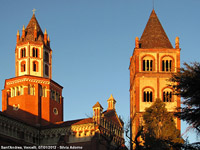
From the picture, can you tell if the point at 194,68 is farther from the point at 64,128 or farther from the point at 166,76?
the point at 166,76

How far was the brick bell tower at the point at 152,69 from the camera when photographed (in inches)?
2576

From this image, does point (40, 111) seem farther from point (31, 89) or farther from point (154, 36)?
point (154, 36)

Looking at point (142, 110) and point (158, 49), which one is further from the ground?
point (158, 49)

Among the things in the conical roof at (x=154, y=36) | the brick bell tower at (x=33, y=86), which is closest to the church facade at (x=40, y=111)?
the brick bell tower at (x=33, y=86)

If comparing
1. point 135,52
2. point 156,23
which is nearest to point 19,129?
point 135,52

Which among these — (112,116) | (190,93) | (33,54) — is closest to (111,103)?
(112,116)

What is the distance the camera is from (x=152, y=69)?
6769 centimetres

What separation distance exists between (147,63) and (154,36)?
191 inches

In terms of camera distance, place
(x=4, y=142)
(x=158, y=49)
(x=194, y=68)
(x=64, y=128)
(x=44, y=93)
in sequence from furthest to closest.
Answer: (x=158, y=49)
(x=44, y=93)
(x=64, y=128)
(x=4, y=142)
(x=194, y=68)

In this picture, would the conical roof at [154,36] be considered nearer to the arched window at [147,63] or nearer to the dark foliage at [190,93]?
the arched window at [147,63]

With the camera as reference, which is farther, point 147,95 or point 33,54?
point 147,95

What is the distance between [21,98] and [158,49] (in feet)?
71.4

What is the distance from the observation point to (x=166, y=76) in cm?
6669

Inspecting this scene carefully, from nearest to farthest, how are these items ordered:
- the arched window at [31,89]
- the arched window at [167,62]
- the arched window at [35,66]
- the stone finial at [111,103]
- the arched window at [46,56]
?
1. the arched window at [31,89]
2. the arched window at [35,66]
3. the arched window at [46,56]
4. the arched window at [167,62]
5. the stone finial at [111,103]
